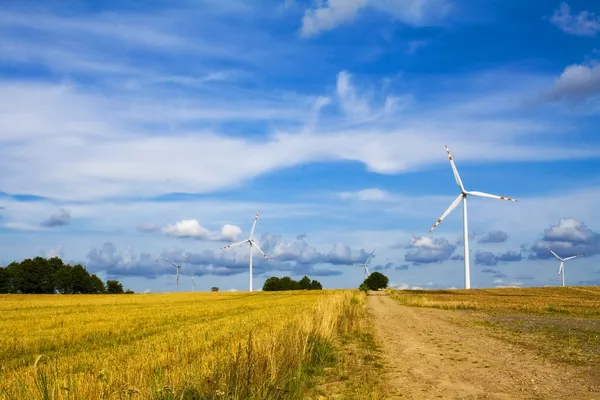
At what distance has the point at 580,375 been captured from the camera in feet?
47.2

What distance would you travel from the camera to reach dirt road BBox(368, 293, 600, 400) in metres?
12.1

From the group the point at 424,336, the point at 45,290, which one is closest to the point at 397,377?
the point at 424,336

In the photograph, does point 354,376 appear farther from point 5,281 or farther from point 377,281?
point 377,281

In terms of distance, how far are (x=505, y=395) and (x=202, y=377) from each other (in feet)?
23.9

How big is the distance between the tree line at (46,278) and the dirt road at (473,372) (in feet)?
432

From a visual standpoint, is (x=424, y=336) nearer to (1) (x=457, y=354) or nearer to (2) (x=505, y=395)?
(1) (x=457, y=354)

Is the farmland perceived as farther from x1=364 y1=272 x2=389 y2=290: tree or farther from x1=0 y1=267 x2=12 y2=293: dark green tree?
x1=364 y1=272 x2=389 y2=290: tree

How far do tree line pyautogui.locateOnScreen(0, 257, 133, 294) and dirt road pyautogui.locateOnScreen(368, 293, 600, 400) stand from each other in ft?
432

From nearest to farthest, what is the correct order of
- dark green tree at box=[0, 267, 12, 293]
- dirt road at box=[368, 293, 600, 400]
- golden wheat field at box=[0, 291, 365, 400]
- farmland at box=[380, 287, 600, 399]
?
golden wheat field at box=[0, 291, 365, 400], dirt road at box=[368, 293, 600, 400], farmland at box=[380, 287, 600, 399], dark green tree at box=[0, 267, 12, 293]

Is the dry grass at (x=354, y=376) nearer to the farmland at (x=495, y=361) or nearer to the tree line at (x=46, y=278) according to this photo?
the farmland at (x=495, y=361)

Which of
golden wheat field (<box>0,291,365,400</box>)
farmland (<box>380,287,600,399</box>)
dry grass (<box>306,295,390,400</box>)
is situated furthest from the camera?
farmland (<box>380,287,600,399</box>)

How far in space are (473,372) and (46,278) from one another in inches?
5575

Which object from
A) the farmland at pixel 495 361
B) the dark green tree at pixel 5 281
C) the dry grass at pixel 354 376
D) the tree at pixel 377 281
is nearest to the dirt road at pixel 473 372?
the farmland at pixel 495 361

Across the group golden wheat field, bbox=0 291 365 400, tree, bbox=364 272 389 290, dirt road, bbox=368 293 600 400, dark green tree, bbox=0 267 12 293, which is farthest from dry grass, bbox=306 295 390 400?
tree, bbox=364 272 389 290
